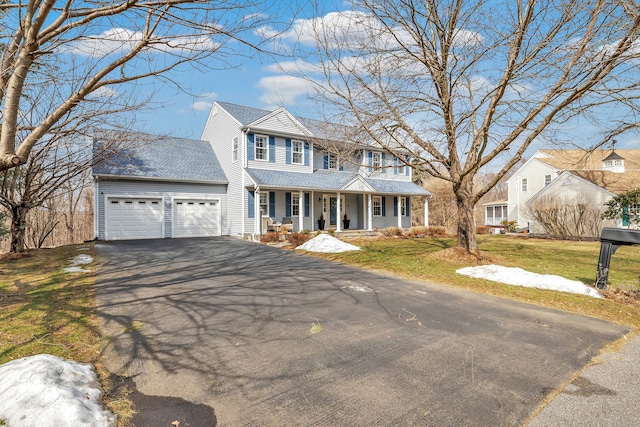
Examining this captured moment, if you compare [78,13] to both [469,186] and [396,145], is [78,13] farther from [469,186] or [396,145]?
[469,186]

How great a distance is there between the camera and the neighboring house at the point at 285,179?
57.5ft

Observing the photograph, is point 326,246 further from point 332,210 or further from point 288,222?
point 332,210

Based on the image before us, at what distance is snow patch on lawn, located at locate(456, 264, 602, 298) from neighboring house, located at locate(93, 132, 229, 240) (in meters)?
13.8

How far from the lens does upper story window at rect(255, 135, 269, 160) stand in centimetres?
1836

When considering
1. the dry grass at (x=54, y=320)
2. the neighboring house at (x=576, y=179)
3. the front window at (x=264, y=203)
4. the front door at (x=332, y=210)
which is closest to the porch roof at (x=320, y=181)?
the front window at (x=264, y=203)

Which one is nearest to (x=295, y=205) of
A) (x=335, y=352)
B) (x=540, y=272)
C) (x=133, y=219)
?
(x=133, y=219)

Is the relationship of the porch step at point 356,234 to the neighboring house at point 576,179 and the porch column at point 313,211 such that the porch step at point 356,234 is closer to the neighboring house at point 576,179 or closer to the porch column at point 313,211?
the porch column at point 313,211

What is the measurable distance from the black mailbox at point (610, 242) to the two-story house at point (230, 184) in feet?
32.3

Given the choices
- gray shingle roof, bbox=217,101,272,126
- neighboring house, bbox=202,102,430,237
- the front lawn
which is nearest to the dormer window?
neighboring house, bbox=202,102,430,237

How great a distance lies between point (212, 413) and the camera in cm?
255

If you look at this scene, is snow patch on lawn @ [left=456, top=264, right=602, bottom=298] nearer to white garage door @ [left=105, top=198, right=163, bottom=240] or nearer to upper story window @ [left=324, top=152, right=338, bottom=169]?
upper story window @ [left=324, top=152, right=338, bottom=169]

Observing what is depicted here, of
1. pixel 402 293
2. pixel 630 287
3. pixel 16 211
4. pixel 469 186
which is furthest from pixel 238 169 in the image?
pixel 630 287

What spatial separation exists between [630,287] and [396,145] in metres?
6.77

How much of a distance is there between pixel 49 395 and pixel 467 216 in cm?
1091
